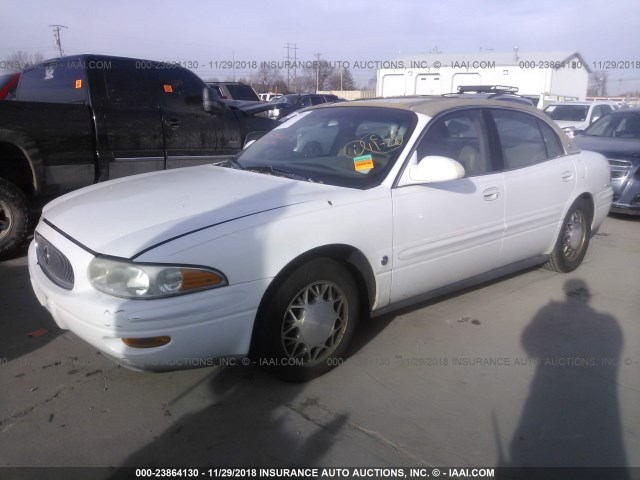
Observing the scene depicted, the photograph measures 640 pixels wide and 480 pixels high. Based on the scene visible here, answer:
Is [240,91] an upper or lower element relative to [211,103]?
upper

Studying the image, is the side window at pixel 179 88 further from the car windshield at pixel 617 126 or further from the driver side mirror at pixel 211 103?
the car windshield at pixel 617 126

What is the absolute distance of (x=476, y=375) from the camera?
130 inches

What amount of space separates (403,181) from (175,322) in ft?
5.38

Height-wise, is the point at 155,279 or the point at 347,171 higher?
the point at 347,171

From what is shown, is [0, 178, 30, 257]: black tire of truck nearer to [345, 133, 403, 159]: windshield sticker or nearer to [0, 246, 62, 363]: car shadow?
[0, 246, 62, 363]: car shadow

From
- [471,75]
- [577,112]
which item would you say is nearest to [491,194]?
[577,112]

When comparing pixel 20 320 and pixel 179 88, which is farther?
pixel 179 88

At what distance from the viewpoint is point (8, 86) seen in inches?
276

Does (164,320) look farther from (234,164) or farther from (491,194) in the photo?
(491,194)

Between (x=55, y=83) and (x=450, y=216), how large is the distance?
4818 millimetres

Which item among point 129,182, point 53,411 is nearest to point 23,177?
point 129,182

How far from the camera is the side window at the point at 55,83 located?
19.0ft

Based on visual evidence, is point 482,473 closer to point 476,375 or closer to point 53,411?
point 476,375

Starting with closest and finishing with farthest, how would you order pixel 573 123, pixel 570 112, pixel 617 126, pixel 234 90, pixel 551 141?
pixel 551 141 < pixel 617 126 < pixel 573 123 < pixel 570 112 < pixel 234 90
